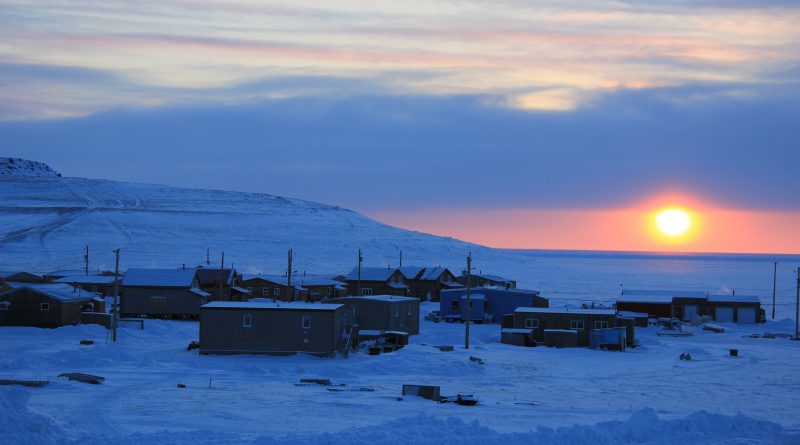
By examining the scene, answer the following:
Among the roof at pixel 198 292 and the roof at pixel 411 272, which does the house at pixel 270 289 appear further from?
the roof at pixel 198 292

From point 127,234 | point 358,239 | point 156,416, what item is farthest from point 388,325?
point 358,239

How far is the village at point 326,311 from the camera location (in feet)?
134

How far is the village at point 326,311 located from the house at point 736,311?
7cm

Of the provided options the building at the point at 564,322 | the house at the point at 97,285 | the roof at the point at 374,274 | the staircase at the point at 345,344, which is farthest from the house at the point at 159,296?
the building at the point at 564,322

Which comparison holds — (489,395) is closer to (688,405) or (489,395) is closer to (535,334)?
(688,405)

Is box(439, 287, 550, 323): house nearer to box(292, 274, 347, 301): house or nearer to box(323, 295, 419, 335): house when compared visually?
box(323, 295, 419, 335): house

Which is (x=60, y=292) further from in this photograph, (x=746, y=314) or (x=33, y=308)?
(x=746, y=314)

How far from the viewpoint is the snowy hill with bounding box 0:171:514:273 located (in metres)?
119

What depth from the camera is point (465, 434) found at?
2150 cm

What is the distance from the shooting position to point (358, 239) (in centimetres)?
15312

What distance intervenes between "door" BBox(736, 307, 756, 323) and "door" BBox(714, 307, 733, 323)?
54cm

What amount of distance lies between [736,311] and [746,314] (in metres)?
0.67

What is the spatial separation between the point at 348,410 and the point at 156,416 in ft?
16.6

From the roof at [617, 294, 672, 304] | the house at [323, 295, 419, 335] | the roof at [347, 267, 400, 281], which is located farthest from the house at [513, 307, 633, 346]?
the roof at [347, 267, 400, 281]
